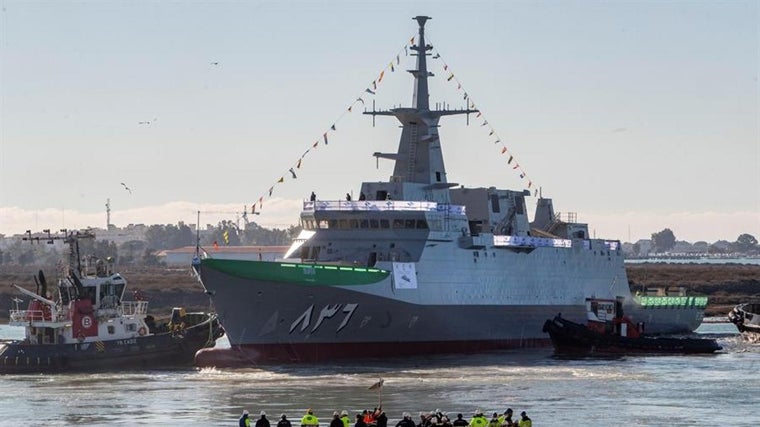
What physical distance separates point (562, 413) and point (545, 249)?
97.6 ft

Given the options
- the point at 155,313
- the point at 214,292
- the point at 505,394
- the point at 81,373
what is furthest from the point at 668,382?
the point at 155,313

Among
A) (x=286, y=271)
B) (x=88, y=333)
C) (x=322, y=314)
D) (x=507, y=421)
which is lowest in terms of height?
(x=507, y=421)

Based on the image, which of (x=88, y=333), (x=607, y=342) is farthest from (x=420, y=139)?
(x=88, y=333)

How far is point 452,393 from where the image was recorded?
175ft

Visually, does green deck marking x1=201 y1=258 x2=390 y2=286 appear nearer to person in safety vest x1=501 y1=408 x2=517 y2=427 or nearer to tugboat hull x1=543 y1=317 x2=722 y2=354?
tugboat hull x1=543 y1=317 x2=722 y2=354

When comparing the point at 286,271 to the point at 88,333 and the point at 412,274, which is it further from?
the point at 88,333

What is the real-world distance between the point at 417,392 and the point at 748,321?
41491 millimetres

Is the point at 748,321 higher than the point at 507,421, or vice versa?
the point at 748,321

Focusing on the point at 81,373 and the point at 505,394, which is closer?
the point at 505,394

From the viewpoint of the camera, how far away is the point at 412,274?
65.8 meters

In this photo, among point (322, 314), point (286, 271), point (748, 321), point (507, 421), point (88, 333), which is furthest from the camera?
point (748, 321)

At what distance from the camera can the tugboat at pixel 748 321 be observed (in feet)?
284

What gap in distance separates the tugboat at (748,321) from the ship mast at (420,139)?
22693 mm

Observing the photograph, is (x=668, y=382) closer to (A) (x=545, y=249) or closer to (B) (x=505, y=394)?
(B) (x=505, y=394)
